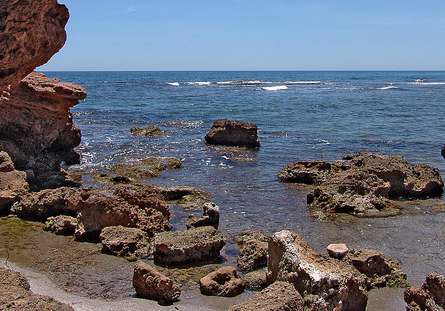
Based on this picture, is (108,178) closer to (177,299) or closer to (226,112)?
(177,299)

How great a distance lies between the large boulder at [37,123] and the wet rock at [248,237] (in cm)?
484

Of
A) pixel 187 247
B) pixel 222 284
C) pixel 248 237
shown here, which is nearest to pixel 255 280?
pixel 222 284

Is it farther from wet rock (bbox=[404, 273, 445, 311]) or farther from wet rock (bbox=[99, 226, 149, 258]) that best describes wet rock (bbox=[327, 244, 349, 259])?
wet rock (bbox=[99, 226, 149, 258])

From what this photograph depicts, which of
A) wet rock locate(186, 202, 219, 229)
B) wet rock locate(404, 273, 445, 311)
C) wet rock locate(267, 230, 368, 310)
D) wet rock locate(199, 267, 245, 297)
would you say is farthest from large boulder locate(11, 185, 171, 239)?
wet rock locate(404, 273, 445, 311)

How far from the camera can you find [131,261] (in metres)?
6.65

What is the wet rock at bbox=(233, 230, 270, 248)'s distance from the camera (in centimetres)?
752

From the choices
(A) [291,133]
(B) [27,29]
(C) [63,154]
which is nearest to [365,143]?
(A) [291,133]

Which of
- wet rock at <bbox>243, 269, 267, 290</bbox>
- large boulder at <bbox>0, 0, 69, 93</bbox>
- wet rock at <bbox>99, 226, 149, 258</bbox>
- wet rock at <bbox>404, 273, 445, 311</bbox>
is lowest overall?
wet rock at <bbox>243, 269, 267, 290</bbox>

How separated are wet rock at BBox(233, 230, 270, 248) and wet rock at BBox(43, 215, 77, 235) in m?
2.90

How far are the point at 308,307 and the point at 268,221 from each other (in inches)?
164

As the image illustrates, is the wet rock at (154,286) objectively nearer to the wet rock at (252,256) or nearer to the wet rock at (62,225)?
the wet rock at (252,256)

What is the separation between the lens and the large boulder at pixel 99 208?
7.49 meters

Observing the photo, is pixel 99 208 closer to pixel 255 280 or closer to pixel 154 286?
pixel 154 286

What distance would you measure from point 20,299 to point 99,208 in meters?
3.49
